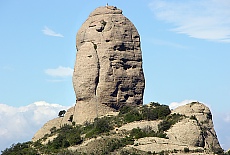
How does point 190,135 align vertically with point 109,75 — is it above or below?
below

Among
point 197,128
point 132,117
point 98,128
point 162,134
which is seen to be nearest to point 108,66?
point 132,117

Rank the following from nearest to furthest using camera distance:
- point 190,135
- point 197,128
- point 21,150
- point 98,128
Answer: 1. point 190,135
2. point 197,128
3. point 98,128
4. point 21,150

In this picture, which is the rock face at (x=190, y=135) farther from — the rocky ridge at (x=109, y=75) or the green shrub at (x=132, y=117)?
the green shrub at (x=132, y=117)

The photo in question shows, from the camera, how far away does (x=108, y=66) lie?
241 feet

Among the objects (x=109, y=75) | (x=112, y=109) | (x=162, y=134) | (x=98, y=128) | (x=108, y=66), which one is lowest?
(x=162, y=134)

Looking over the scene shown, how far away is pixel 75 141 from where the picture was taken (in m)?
66.7

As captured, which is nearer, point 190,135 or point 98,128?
point 190,135

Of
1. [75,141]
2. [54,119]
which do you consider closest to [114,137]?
[75,141]

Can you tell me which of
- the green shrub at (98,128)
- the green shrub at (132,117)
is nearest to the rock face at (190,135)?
the green shrub at (132,117)

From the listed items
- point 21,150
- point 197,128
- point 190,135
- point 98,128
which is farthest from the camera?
point 21,150

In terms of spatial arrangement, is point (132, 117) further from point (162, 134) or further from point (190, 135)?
point (190, 135)

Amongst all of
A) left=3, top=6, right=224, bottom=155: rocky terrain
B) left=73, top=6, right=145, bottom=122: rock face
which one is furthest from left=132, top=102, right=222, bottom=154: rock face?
left=73, top=6, right=145, bottom=122: rock face

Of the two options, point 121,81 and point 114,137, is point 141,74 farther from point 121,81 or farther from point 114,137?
point 114,137

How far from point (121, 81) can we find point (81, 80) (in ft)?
13.4
